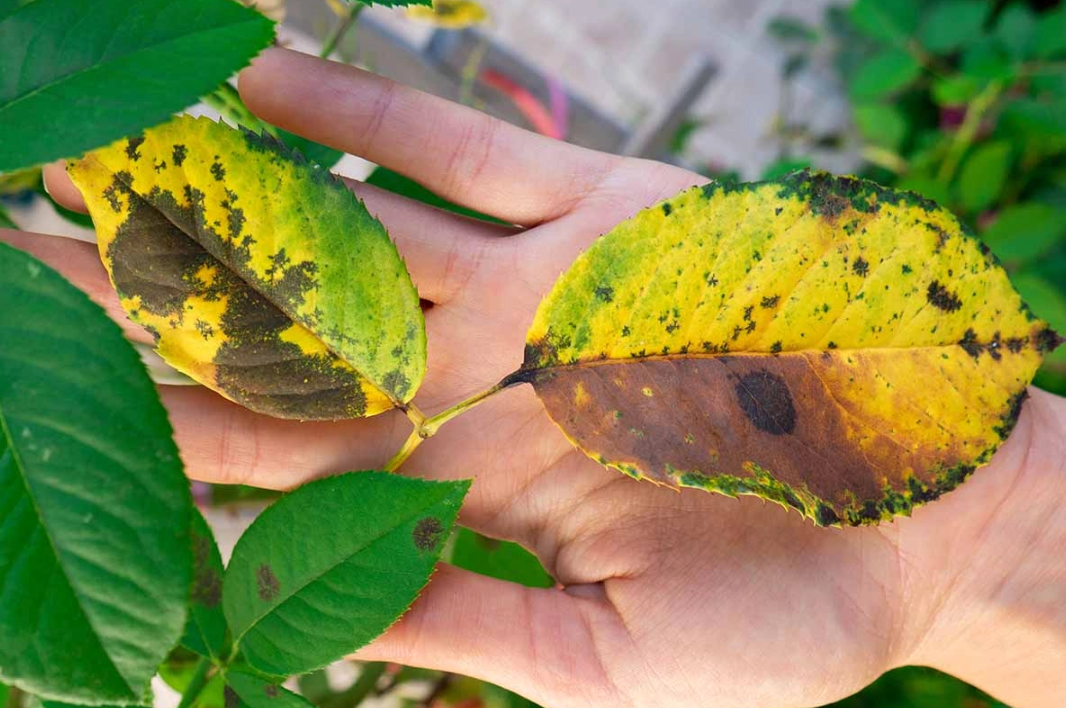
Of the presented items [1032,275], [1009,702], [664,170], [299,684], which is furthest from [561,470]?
[1032,275]

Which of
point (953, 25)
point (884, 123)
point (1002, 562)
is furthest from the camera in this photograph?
point (884, 123)

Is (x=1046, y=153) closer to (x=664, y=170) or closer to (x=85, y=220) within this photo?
(x=664, y=170)

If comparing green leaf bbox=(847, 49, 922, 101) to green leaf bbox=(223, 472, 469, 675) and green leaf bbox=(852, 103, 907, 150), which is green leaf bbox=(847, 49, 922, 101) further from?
green leaf bbox=(223, 472, 469, 675)

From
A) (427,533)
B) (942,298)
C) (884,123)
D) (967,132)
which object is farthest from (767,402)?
(884,123)

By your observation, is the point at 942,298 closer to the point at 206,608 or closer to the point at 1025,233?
the point at 206,608

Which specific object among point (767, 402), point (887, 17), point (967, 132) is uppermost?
point (887, 17)

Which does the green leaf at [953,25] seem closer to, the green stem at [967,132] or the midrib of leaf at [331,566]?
the green stem at [967,132]
